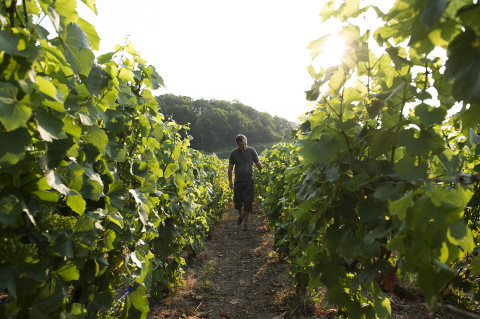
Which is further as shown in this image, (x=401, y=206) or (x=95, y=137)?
(x=95, y=137)

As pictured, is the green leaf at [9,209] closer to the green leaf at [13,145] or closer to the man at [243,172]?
the green leaf at [13,145]

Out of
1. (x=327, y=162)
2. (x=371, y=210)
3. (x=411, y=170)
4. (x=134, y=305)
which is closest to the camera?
(x=411, y=170)

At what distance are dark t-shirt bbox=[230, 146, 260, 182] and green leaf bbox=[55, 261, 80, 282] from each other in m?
6.65

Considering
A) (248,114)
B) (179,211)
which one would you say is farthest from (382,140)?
(248,114)

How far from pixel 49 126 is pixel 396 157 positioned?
152 cm

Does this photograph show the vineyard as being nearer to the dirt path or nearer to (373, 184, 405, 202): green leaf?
(373, 184, 405, 202): green leaf

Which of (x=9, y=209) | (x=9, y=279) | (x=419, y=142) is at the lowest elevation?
(x=9, y=279)

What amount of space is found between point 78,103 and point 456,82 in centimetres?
145

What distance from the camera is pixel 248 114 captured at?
7256cm

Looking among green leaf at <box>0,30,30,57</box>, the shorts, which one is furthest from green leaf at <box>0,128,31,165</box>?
the shorts

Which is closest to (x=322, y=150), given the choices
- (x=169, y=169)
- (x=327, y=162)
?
(x=327, y=162)

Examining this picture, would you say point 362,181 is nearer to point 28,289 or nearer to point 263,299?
point 28,289

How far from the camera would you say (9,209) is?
42.3 inches

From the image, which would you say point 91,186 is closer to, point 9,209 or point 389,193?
point 9,209
